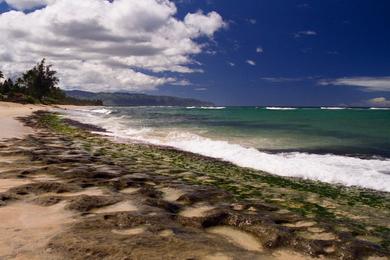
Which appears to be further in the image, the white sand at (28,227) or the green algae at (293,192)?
the green algae at (293,192)

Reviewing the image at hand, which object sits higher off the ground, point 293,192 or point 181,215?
point 181,215

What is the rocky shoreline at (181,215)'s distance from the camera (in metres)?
5.77

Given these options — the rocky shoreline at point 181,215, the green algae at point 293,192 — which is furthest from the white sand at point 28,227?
the green algae at point 293,192

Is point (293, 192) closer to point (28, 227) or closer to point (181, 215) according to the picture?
point (181, 215)

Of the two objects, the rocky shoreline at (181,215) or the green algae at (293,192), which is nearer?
the rocky shoreline at (181,215)

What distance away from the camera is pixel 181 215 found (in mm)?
7535

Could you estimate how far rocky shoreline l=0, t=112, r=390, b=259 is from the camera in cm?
577

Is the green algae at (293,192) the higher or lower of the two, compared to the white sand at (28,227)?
lower

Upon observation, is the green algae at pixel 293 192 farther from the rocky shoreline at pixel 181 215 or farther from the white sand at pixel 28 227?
the white sand at pixel 28 227

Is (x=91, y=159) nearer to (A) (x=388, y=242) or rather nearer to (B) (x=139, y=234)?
(B) (x=139, y=234)

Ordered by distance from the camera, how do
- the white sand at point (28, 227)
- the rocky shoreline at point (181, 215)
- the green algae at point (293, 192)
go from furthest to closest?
the green algae at point (293, 192) < the rocky shoreline at point (181, 215) < the white sand at point (28, 227)

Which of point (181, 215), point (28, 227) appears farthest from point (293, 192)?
point (28, 227)

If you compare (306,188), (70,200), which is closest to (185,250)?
(70,200)

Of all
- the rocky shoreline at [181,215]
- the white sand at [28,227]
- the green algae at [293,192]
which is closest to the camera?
the white sand at [28,227]
